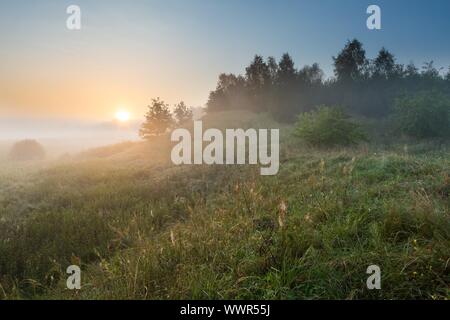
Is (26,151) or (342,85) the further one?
(26,151)

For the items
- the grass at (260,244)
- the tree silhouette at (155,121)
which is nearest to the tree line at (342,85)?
the tree silhouette at (155,121)

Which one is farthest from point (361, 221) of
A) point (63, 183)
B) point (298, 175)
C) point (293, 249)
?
point (63, 183)

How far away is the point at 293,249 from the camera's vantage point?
4.31 meters

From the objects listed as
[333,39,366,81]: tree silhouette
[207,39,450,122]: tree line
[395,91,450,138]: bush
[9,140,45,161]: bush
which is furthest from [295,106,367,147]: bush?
[9,140,45,161]: bush

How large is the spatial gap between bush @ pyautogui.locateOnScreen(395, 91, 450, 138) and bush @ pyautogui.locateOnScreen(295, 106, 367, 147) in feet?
24.4

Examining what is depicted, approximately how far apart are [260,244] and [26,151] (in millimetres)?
57267

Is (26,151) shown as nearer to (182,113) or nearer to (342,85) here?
(182,113)

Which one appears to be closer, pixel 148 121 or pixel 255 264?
pixel 255 264

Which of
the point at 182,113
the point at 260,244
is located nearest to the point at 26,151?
the point at 182,113

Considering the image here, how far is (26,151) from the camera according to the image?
50.6 metres

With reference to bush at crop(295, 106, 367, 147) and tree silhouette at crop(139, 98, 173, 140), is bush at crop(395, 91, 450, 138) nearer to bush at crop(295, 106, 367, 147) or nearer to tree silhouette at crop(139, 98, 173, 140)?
bush at crop(295, 106, 367, 147)

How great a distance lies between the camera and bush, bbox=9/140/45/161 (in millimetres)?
49875
